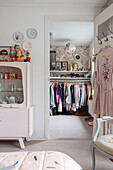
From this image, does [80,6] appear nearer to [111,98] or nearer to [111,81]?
[111,81]

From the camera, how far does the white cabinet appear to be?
2.72 meters

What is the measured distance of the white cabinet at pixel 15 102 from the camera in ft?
8.92

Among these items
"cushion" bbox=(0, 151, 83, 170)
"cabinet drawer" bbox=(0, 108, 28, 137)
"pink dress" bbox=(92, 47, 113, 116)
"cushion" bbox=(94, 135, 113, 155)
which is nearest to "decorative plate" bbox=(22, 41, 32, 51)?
"cabinet drawer" bbox=(0, 108, 28, 137)

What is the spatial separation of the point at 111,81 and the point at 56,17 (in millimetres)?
1692

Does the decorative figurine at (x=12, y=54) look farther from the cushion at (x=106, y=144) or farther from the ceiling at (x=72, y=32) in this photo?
the cushion at (x=106, y=144)

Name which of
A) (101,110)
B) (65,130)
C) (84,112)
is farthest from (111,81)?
(84,112)

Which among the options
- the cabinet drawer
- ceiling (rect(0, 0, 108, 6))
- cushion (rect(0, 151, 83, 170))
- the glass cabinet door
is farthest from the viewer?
ceiling (rect(0, 0, 108, 6))

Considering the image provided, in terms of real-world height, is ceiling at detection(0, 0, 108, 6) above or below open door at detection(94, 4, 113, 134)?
above

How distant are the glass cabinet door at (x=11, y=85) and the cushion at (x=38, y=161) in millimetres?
1812

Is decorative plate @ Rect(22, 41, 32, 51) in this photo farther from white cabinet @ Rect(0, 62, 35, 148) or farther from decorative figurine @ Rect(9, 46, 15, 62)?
white cabinet @ Rect(0, 62, 35, 148)

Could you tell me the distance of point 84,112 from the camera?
583cm

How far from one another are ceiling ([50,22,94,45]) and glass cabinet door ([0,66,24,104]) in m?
1.94

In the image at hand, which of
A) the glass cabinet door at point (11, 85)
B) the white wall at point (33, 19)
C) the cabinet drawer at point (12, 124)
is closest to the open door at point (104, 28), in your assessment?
the white wall at point (33, 19)

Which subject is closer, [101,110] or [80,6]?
[101,110]
